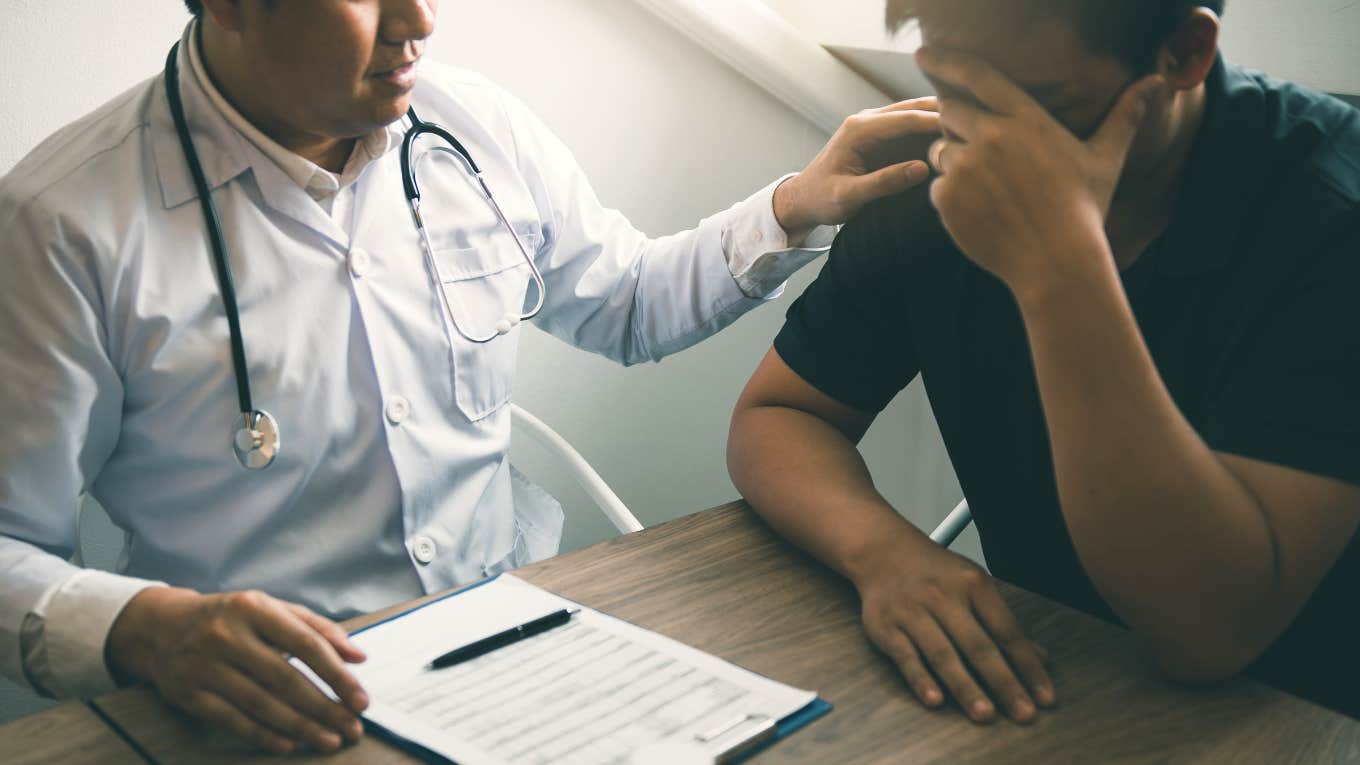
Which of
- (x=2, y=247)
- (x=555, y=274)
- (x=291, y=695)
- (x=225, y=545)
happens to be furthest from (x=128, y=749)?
(x=555, y=274)

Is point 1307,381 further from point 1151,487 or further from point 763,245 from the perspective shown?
point 763,245

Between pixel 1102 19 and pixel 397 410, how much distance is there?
74 cm

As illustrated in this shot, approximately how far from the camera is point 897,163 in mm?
1184

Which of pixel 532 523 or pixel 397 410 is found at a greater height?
pixel 397 410

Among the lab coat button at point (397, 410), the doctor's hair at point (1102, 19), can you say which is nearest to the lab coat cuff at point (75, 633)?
the lab coat button at point (397, 410)

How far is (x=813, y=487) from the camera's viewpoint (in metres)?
1.03

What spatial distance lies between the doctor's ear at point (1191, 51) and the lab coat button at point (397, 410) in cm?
76

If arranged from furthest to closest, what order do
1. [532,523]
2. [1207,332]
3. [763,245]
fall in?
[532,523], [763,245], [1207,332]

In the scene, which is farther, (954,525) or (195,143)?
(954,525)

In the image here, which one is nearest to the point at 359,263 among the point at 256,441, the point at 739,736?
the point at 256,441

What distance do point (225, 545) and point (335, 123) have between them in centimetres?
42

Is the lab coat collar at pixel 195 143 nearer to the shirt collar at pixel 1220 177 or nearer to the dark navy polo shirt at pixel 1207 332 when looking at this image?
the dark navy polo shirt at pixel 1207 332

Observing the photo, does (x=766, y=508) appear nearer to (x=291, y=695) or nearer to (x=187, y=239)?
(x=291, y=695)

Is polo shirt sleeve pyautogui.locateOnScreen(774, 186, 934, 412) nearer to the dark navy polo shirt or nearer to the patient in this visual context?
the dark navy polo shirt
